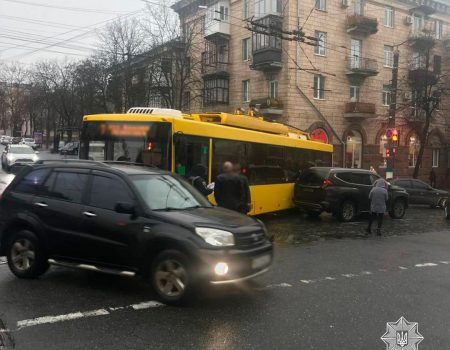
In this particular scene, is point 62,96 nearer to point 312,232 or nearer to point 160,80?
point 160,80

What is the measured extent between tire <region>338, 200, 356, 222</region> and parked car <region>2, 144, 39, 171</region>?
18246 millimetres

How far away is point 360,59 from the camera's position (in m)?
35.5

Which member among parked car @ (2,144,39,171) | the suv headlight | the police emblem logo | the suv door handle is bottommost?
the police emblem logo

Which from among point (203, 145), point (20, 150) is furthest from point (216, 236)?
point (20, 150)

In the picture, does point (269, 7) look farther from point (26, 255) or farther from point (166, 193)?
point (26, 255)

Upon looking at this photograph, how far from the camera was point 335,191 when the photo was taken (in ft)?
50.6

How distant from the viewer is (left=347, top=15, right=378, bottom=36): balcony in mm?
33688

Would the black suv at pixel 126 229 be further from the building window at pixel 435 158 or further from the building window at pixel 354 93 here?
the building window at pixel 435 158

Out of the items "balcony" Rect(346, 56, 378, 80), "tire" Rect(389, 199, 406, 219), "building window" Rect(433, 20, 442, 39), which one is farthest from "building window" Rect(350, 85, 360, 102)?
"tire" Rect(389, 199, 406, 219)

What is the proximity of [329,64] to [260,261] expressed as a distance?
29634mm

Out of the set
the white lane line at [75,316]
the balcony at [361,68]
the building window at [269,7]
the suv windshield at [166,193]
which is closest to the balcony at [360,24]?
Result: the balcony at [361,68]

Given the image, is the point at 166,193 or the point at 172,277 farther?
the point at 166,193

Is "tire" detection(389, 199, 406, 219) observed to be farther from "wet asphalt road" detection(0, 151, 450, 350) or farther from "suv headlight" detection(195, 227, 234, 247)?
"suv headlight" detection(195, 227, 234, 247)

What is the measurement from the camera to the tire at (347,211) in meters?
15.5
